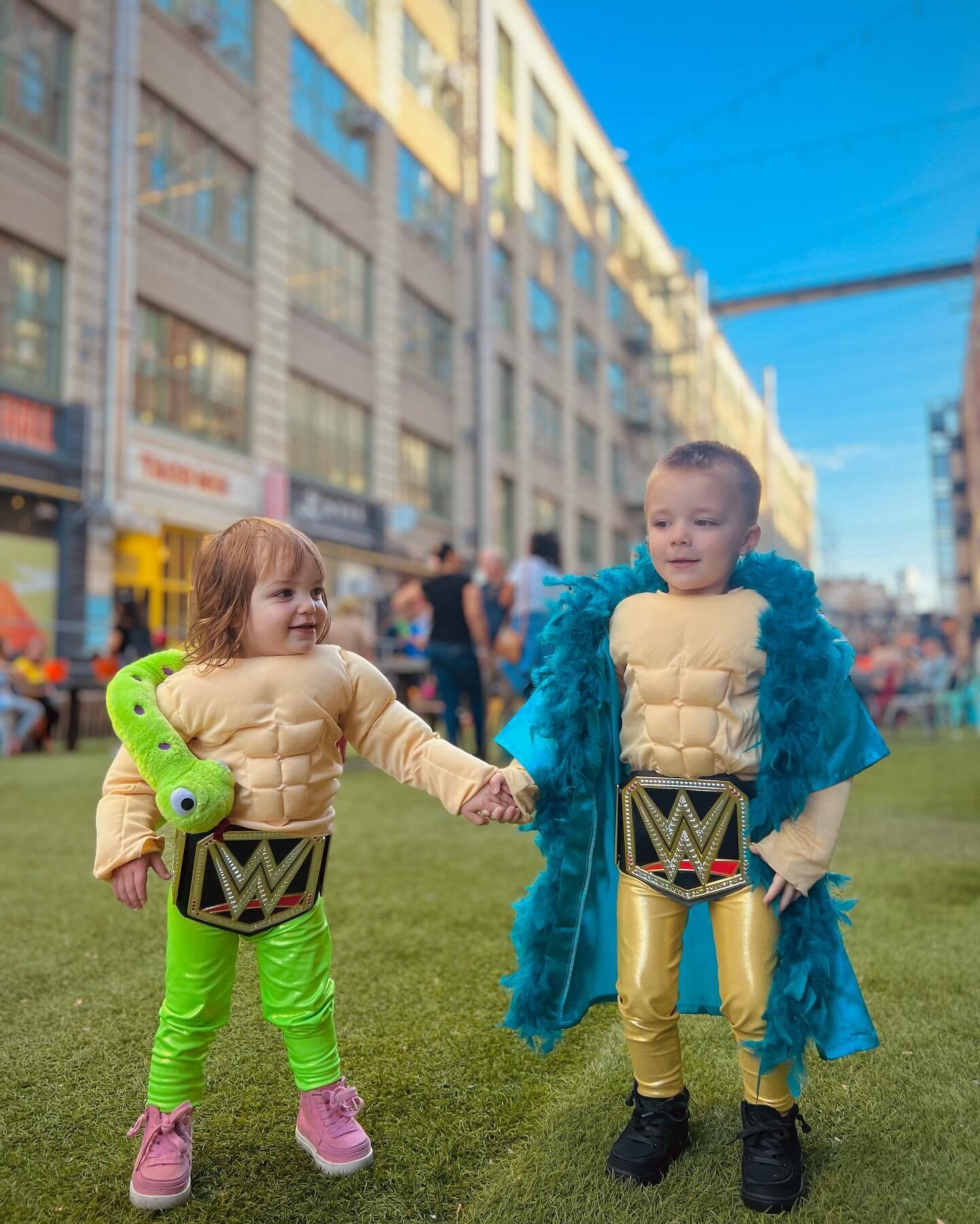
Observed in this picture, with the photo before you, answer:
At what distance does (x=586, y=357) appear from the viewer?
3225cm

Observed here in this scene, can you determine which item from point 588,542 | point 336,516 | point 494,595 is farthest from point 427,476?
point 494,595

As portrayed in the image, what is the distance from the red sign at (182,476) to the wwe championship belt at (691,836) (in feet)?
44.0

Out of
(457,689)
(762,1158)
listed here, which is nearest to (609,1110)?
(762,1158)

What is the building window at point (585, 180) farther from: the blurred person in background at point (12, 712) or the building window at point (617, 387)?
the blurred person in background at point (12, 712)

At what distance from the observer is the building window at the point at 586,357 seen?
31578mm

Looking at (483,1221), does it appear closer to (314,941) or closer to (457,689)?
(314,941)

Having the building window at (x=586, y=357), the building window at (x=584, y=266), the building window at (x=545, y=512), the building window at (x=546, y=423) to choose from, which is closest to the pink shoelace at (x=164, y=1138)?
the building window at (x=545, y=512)

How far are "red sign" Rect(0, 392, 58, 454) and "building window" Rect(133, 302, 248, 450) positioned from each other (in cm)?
151

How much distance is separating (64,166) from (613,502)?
2324 cm

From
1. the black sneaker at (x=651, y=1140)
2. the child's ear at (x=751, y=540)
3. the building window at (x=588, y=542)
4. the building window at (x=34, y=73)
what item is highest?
the building window at (x=34, y=73)

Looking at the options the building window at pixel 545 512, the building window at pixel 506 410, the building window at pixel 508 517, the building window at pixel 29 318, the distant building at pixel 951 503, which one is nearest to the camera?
the building window at pixel 29 318

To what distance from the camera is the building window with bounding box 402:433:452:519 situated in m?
21.3

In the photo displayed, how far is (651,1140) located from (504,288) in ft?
84.7

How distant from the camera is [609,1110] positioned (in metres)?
2.07
